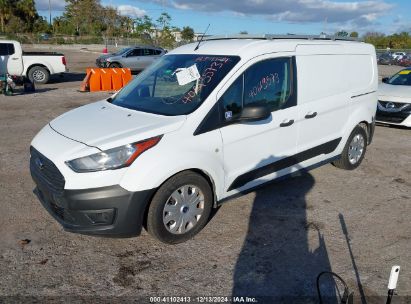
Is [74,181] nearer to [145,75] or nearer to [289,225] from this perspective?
[145,75]

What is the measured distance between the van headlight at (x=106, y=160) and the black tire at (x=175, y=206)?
40 centimetres

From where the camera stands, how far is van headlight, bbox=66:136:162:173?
10.2 ft

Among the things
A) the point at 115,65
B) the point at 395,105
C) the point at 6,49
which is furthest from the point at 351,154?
the point at 115,65

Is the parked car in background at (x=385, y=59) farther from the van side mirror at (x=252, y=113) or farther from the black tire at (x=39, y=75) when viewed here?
the van side mirror at (x=252, y=113)

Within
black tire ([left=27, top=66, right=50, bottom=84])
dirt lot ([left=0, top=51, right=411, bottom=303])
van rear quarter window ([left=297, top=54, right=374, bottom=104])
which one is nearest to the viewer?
dirt lot ([left=0, top=51, right=411, bottom=303])

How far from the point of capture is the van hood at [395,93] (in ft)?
26.7

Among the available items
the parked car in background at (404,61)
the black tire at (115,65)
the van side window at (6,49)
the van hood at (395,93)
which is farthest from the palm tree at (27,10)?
the van hood at (395,93)

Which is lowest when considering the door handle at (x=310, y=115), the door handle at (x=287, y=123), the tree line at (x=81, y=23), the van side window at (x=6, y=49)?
the door handle at (x=287, y=123)

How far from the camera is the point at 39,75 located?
51.1 feet

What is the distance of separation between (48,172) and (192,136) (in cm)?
133

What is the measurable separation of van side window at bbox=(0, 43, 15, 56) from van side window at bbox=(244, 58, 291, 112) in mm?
13677

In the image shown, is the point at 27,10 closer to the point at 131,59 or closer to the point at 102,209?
the point at 131,59

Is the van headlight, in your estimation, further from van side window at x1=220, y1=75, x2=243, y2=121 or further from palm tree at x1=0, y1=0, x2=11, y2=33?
palm tree at x1=0, y1=0, x2=11, y2=33

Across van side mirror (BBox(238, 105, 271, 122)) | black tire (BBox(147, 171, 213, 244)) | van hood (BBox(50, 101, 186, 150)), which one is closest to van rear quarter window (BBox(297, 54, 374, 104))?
van side mirror (BBox(238, 105, 271, 122))
